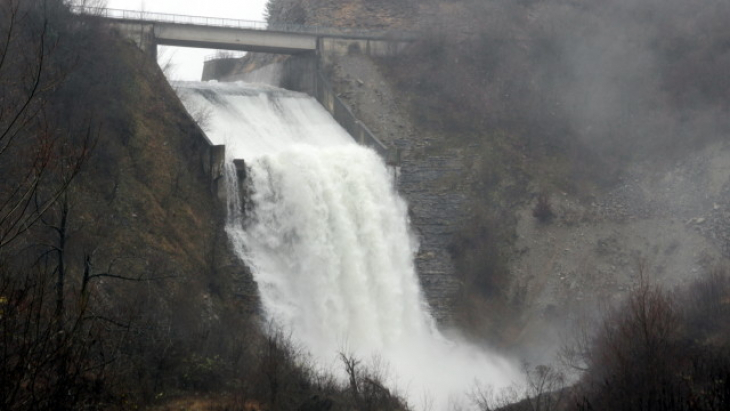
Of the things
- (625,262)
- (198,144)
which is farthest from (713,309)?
(198,144)

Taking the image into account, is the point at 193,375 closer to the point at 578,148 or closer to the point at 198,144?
the point at 198,144

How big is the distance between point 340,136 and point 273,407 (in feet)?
77.6

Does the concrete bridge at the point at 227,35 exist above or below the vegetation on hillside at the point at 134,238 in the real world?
above

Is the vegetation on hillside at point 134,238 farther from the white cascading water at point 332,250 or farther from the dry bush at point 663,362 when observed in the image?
the dry bush at point 663,362

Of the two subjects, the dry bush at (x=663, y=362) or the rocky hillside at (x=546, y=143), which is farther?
the rocky hillside at (x=546, y=143)

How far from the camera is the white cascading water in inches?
1243

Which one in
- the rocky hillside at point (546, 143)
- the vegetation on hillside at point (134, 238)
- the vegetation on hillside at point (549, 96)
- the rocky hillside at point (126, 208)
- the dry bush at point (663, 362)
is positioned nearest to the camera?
the dry bush at point (663, 362)

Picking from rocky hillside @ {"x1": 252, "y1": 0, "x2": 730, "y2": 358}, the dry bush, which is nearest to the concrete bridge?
rocky hillside @ {"x1": 252, "y1": 0, "x2": 730, "y2": 358}

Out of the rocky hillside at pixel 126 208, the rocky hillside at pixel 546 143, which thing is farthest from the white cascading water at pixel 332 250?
the rocky hillside at pixel 546 143

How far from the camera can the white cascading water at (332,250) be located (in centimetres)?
3156

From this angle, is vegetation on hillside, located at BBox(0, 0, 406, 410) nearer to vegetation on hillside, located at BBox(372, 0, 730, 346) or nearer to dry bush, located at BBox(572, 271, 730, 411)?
dry bush, located at BBox(572, 271, 730, 411)

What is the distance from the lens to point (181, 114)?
33344mm

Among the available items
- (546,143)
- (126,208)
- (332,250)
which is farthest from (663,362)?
(546,143)

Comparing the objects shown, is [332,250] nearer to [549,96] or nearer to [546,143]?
[546,143]
